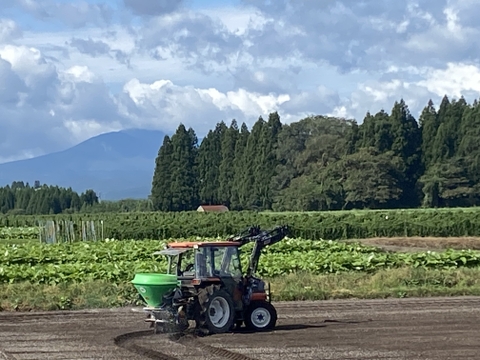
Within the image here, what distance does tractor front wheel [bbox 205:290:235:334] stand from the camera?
15.3 meters

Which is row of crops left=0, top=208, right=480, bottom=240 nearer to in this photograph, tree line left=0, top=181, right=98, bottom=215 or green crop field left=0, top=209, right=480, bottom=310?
green crop field left=0, top=209, right=480, bottom=310

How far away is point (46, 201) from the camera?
118688mm

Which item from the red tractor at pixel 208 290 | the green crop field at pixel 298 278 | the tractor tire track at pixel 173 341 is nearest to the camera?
the tractor tire track at pixel 173 341

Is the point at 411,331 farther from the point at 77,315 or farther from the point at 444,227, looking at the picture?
the point at 444,227

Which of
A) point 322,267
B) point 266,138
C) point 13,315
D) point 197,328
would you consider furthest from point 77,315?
point 266,138

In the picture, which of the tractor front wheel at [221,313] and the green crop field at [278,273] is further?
the green crop field at [278,273]

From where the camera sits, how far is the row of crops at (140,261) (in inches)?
933

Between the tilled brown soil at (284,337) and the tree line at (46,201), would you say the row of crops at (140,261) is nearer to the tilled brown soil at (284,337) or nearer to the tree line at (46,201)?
the tilled brown soil at (284,337)

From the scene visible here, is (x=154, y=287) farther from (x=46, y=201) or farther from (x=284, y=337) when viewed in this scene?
(x=46, y=201)

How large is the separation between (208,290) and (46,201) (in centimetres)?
10685

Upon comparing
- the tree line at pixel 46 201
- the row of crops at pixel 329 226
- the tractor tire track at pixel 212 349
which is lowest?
the tractor tire track at pixel 212 349

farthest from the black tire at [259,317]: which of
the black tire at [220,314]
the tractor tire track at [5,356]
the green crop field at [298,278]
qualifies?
the green crop field at [298,278]

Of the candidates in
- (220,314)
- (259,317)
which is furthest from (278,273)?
(220,314)

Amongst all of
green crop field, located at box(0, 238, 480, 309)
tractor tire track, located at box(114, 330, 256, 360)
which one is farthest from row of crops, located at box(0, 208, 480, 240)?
tractor tire track, located at box(114, 330, 256, 360)
